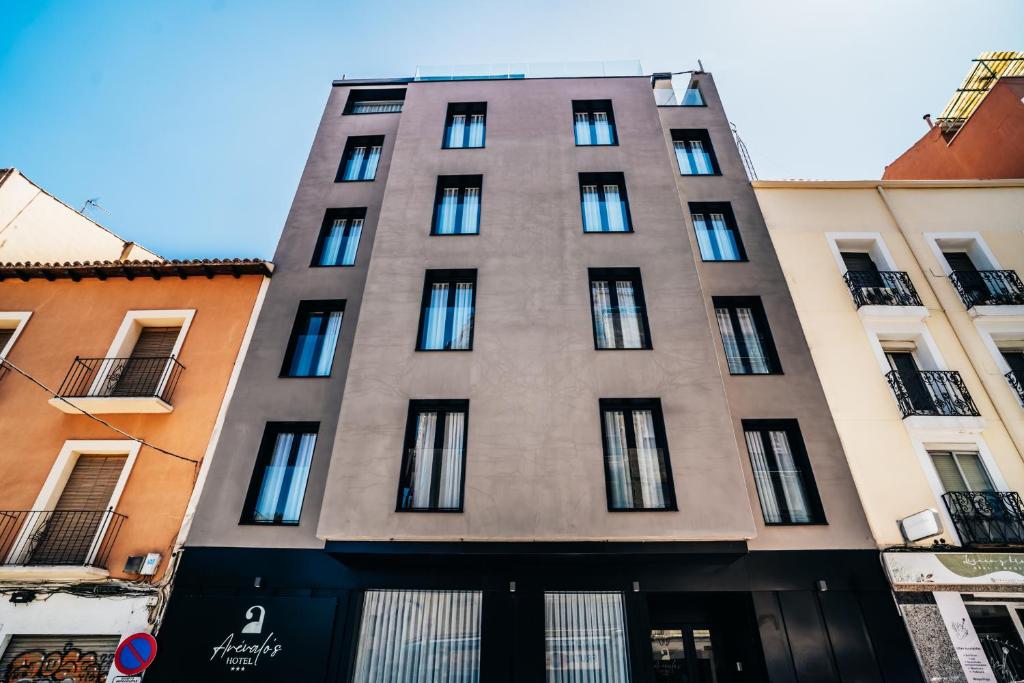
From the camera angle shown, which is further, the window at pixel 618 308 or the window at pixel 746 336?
the window at pixel 746 336

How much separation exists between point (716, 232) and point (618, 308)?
4.24 metres

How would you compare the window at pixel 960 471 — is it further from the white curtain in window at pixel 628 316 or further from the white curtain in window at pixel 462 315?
the white curtain in window at pixel 462 315

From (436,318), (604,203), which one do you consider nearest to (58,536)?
(436,318)

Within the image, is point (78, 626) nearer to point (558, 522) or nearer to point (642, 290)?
point (558, 522)

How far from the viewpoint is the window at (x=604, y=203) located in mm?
12289

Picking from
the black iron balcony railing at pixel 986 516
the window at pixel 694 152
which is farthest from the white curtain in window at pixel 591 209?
the black iron balcony railing at pixel 986 516

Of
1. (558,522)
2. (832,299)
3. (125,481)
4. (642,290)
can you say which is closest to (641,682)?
(558,522)

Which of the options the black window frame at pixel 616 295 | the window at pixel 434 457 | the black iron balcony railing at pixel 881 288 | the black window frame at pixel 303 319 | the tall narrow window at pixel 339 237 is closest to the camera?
the window at pixel 434 457

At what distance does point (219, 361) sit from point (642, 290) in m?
10.0

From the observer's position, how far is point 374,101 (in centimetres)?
1638

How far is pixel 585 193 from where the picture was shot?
12961mm

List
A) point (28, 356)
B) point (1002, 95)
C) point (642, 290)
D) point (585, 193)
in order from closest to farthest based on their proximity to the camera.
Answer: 1. point (642, 290)
2. point (28, 356)
3. point (585, 193)
4. point (1002, 95)

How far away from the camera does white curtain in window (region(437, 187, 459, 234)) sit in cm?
1239

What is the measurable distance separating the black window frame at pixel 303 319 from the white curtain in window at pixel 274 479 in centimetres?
139
